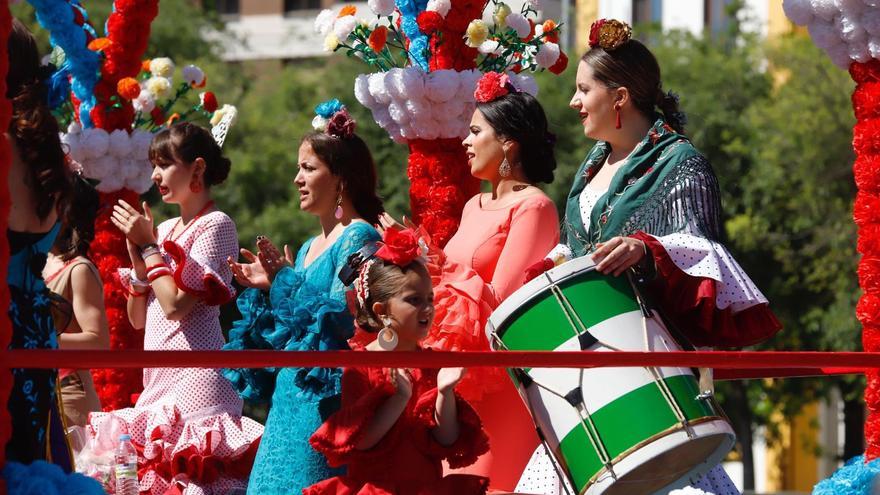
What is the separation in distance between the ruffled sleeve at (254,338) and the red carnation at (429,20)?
191 centimetres

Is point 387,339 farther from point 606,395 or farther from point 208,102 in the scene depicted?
point 208,102

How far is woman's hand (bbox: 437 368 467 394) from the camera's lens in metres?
4.46

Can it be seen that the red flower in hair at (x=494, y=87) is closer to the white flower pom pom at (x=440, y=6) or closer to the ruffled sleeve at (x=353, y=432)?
the white flower pom pom at (x=440, y=6)

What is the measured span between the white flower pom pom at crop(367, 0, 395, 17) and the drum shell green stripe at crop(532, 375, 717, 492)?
9.63 ft

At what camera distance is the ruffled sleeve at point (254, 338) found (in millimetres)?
5402

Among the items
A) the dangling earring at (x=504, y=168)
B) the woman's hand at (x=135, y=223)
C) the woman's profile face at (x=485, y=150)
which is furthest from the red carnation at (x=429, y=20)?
the woman's hand at (x=135, y=223)

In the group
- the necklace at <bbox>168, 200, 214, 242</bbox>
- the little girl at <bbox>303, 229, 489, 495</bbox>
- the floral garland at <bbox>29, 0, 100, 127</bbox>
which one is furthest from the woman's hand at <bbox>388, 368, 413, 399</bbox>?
the floral garland at <bbox>29, 0, 100, 127</bbox>

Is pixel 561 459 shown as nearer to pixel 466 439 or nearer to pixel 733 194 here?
pixel 466 439

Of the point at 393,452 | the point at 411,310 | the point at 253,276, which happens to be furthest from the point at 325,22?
the point at 393,452

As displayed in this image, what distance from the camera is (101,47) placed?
831 cm

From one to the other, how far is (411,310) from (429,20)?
2504mm

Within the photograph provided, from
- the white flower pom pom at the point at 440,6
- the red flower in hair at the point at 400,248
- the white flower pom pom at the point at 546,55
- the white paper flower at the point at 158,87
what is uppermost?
the white flower pom pom at the point at 440,6

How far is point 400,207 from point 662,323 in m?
16.0

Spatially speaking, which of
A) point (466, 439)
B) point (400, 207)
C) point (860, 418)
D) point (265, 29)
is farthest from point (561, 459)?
point (265, 29)
